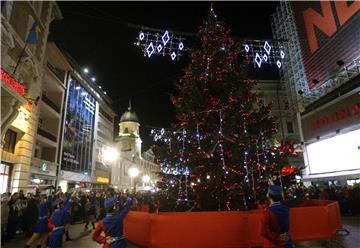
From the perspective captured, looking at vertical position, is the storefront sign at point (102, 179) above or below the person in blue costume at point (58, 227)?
above

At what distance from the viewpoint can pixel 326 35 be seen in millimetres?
23812

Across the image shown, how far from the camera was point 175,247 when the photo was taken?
367 inches

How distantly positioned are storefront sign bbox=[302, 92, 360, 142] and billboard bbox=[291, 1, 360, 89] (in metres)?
2.54

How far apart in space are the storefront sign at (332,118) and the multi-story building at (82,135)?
25414mm

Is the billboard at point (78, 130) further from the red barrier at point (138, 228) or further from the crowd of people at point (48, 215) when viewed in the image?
the red barrier at point (138, 228)

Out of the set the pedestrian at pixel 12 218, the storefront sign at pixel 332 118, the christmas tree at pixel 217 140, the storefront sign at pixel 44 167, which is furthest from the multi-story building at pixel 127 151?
the christmas tree at pixel 217 140

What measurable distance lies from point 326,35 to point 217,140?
17470 mm

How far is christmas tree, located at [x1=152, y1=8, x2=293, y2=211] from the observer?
11.7m

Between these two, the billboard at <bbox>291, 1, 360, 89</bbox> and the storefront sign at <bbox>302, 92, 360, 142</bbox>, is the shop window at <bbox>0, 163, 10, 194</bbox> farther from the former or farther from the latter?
the billboard at <bbox>291, 1, 360, 89</bbox>

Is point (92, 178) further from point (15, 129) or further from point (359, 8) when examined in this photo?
point (359, 8)

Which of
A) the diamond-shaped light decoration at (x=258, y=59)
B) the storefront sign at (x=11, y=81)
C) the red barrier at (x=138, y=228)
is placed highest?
the diamond-shaped light decoration at (x=258, y=59)

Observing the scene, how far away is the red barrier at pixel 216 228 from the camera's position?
923 centimetres

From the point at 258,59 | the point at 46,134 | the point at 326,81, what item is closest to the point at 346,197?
the point at 326,81

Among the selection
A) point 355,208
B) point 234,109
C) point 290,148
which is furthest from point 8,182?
point 355,208
